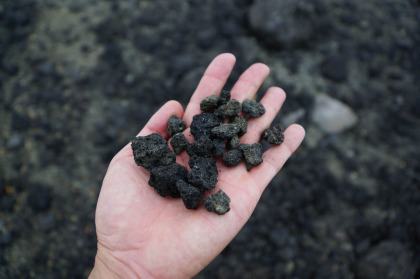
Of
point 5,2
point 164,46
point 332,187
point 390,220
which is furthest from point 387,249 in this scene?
point 5,2

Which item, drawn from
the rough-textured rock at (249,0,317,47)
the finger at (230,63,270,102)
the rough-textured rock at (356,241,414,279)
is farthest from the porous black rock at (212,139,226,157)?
the rough-textured rock at (249,0,317,47)

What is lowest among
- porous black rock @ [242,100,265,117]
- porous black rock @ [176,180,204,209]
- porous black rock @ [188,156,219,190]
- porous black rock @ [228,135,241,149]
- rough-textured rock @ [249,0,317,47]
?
porous black rock @ [176,180,204,209]

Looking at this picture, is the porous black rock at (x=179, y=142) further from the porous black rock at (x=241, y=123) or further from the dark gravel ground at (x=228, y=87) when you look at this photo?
the dark gravel ground at (x=228, y=87)

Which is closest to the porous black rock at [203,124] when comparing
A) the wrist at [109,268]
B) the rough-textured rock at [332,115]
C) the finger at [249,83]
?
the finger at [249,83]

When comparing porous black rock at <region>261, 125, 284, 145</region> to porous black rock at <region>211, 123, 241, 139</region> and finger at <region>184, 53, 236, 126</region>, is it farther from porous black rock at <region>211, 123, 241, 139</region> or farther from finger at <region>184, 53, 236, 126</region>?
finger at <region>184, 53, 236, 126</region>

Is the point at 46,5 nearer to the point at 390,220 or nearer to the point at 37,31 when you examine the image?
the point at 37,31

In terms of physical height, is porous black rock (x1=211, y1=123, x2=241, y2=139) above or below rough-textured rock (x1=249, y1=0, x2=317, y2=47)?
below

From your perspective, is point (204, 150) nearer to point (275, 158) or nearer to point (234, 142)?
point (234, 142)
